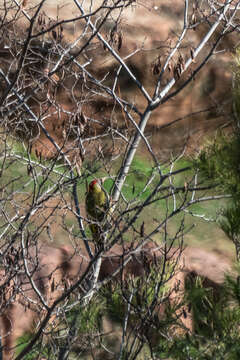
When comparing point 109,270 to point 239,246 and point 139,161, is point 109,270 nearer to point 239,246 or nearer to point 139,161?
point 139,161

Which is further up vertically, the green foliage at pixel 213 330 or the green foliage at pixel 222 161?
the green foliage at pixel 222 161

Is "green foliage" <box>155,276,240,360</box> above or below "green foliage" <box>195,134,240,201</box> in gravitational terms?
below

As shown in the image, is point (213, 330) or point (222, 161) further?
point (213, 330)

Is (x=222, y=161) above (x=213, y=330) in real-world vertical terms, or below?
above

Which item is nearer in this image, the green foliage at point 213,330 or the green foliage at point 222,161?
the green foliage at point 222,161

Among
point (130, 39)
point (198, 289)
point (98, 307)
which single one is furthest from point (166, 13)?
point (198, 289)

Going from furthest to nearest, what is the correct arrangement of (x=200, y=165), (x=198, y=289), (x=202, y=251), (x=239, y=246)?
(x=202, y=251)
(x=198, y=289)
(x=239, y=246)
(x=200, y=165)

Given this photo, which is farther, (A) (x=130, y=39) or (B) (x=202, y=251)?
Result: (A) (x=130, y=39)

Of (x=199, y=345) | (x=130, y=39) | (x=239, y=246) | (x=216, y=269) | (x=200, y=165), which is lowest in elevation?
(x=199, y=345)

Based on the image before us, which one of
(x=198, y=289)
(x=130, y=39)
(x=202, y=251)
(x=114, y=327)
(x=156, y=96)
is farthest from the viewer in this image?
(x=130, y=39)

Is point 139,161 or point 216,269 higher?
point 139,161

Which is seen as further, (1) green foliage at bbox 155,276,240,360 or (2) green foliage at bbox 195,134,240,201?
(1) green foliage at bbox 155,276,240,360

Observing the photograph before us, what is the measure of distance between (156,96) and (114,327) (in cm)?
278

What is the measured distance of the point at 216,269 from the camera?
7.09 meters
